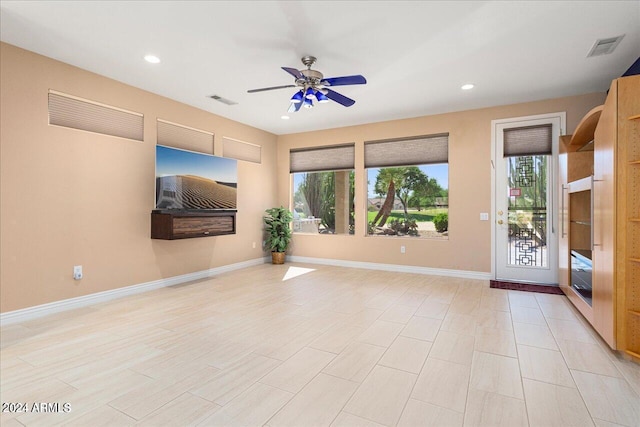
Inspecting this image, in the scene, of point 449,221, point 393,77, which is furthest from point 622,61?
point 449,221

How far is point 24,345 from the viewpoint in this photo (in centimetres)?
265

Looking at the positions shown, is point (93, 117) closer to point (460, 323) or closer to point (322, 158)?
point (322, 158)

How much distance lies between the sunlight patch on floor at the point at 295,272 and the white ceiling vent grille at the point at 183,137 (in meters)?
2.48

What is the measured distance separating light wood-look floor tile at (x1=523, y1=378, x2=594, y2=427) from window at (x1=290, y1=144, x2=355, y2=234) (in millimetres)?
4396

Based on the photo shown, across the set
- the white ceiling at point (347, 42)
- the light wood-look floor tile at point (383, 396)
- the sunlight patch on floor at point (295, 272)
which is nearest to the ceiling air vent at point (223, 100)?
the white ceiling at point (347, 42)

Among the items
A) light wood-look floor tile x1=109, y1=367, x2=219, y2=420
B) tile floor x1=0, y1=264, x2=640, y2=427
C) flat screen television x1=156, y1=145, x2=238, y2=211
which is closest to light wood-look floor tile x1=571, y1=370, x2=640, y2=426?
tile floor x1=0, y1=264, x2=640, y2=427

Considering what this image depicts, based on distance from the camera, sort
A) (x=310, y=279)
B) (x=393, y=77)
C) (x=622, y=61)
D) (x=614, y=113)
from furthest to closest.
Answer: (x=310, y=279) → (x=393, y=77) → (x=622, y=61) → (x=614, y=113)

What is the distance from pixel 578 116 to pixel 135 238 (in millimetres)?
6381

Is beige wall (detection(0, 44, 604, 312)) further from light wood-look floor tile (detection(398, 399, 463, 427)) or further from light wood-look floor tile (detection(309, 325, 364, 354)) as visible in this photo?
light wood-look floor tile (detection(398, 399, 463, 427))

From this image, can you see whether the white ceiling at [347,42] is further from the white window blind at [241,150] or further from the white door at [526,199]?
the white window blind at [241,150]

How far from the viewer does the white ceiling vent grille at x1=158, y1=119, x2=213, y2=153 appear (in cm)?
464

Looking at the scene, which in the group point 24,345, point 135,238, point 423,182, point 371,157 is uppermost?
point 371,157

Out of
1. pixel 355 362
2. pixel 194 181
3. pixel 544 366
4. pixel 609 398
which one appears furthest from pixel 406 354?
pixel 194 181

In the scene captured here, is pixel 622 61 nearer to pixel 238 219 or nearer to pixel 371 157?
pixel 371 157
